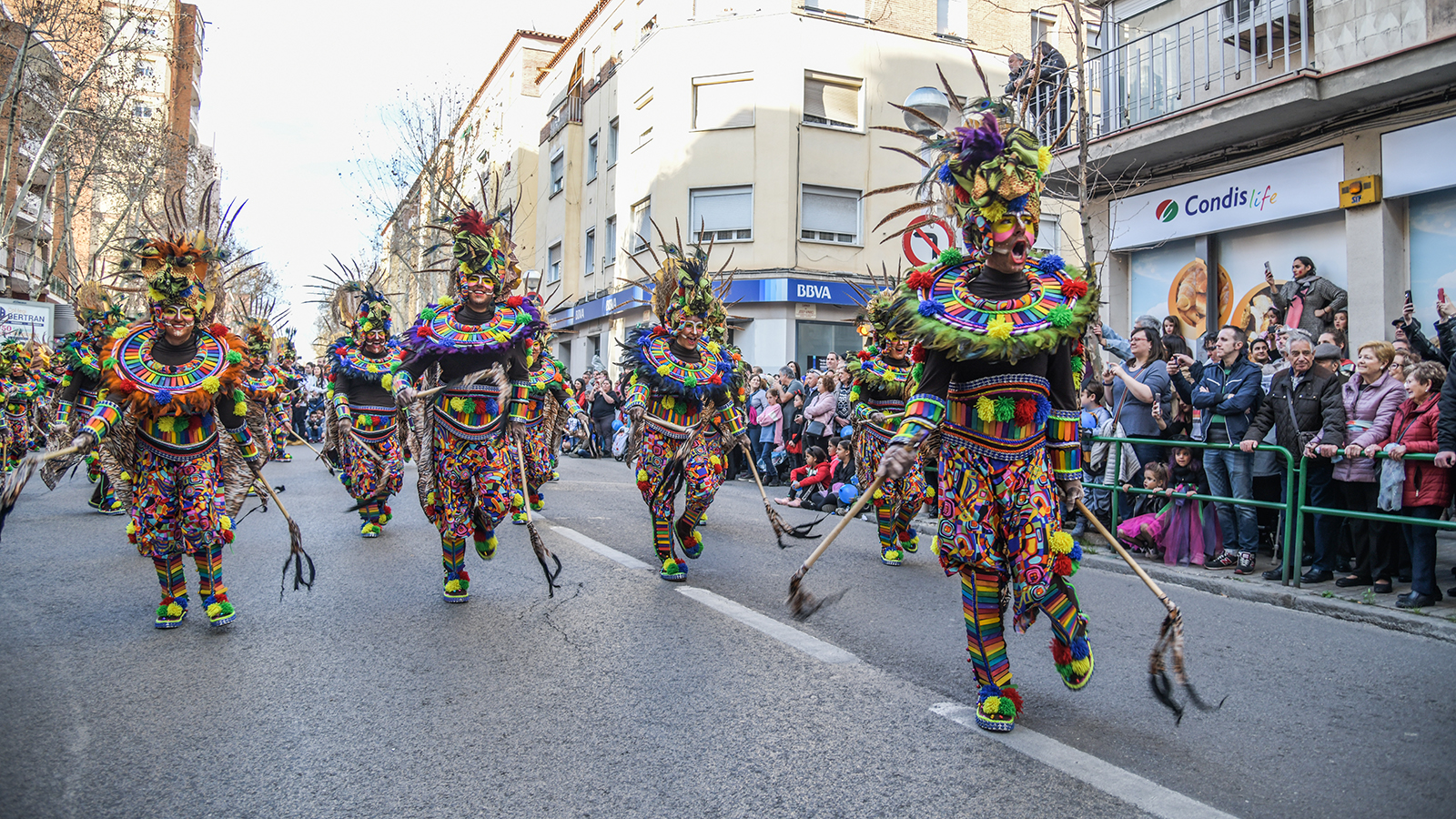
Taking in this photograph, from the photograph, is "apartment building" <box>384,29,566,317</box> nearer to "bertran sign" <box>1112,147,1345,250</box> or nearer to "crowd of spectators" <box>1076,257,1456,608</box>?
"bertran sign" <box>1112,147,1345,250</box>

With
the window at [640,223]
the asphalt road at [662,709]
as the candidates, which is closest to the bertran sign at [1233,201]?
the asphalt road at [662,709]

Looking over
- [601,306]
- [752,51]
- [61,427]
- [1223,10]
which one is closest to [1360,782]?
[61,427]

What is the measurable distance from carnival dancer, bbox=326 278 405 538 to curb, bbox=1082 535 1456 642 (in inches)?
266

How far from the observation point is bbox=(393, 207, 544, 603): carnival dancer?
6645mm

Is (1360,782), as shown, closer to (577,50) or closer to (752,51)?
(752,51)

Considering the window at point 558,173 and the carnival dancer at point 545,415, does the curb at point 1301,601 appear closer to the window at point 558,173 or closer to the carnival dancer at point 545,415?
the carnival dancer at point 545,415

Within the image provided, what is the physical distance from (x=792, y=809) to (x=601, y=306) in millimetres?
29133

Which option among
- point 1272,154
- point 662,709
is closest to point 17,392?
point 662,709

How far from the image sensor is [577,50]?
36.2 m

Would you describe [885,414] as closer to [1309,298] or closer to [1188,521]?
[1188,521]

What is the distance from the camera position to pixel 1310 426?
7.91 m

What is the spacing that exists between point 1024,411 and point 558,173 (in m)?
35.0

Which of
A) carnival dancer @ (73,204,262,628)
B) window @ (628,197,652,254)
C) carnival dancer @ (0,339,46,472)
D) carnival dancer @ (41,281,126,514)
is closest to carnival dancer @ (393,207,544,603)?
carnival dancer @ (73,204,262,628)

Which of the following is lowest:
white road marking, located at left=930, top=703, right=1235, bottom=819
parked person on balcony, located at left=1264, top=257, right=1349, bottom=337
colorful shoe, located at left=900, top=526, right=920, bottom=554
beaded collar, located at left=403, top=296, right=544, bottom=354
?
white road marking, located at left=930, top=703, right=1235, bottom=819
